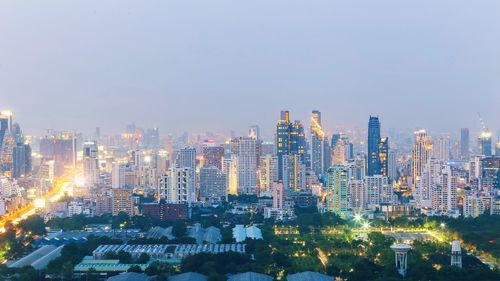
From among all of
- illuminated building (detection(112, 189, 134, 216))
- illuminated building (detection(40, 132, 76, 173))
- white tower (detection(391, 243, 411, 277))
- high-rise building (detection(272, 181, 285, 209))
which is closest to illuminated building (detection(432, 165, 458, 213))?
high-rise building (detection(272, 181, 285, 209))

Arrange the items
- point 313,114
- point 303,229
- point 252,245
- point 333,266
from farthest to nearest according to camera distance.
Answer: point 313,114 → point 303,229 → point 252,245 → point 333,266

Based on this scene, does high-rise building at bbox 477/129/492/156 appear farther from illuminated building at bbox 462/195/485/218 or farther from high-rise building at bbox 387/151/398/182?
illuminated building at bbox 462/195/485/218

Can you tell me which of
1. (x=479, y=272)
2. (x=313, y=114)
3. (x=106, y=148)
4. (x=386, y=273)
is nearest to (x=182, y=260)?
(x=386, y=273)

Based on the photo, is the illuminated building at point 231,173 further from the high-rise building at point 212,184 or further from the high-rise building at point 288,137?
the high-rise building at point 288,137

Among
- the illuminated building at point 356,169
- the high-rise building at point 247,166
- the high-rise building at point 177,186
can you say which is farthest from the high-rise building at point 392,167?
the high-rise building at point 177,186

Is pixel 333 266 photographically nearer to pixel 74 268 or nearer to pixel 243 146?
pixel 74 268

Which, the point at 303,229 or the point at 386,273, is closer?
the point at 386,273
